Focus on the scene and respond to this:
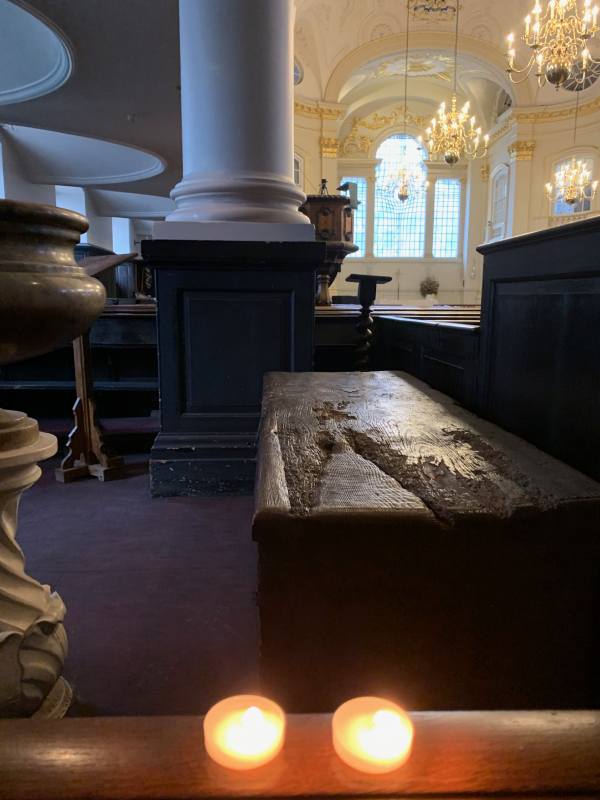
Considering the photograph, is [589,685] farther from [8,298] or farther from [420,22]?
[420,22]

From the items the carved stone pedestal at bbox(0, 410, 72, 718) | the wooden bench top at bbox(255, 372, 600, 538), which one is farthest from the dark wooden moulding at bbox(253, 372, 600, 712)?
the carved stone pedestal at bbox(0, 410, 72, 718)

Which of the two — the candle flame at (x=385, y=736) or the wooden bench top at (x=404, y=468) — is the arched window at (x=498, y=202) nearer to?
the wooden bench top at (x=404, y=468)

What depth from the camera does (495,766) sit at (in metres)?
0.67

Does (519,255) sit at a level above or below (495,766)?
above

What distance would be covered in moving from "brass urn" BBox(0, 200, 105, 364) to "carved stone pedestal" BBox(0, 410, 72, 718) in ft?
0.56

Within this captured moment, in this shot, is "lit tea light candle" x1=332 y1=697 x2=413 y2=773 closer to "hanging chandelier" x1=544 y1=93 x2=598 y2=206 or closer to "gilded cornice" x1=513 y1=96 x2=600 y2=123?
"hanging chandelier" x1=544 y1=93 x2=598 y2=206

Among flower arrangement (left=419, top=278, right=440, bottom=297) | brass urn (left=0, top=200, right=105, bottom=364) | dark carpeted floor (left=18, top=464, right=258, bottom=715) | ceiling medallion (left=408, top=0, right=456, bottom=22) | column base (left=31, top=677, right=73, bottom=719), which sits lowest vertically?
dark carpeted floor (left=18, top=464, right=258, bottom=715)

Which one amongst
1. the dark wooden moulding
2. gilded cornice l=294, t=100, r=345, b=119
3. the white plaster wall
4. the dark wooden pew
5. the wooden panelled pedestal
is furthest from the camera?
gilded cornice l=294, t=100, r=345, b=119

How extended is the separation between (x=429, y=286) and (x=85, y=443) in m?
14.0

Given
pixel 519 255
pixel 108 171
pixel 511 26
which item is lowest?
pixel 519 255

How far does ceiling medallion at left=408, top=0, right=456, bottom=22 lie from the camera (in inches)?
476

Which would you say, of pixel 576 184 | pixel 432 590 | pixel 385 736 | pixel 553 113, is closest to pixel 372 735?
pixel 385 736

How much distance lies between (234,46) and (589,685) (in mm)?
2883

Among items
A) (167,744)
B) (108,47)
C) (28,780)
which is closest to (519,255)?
(167,744)
